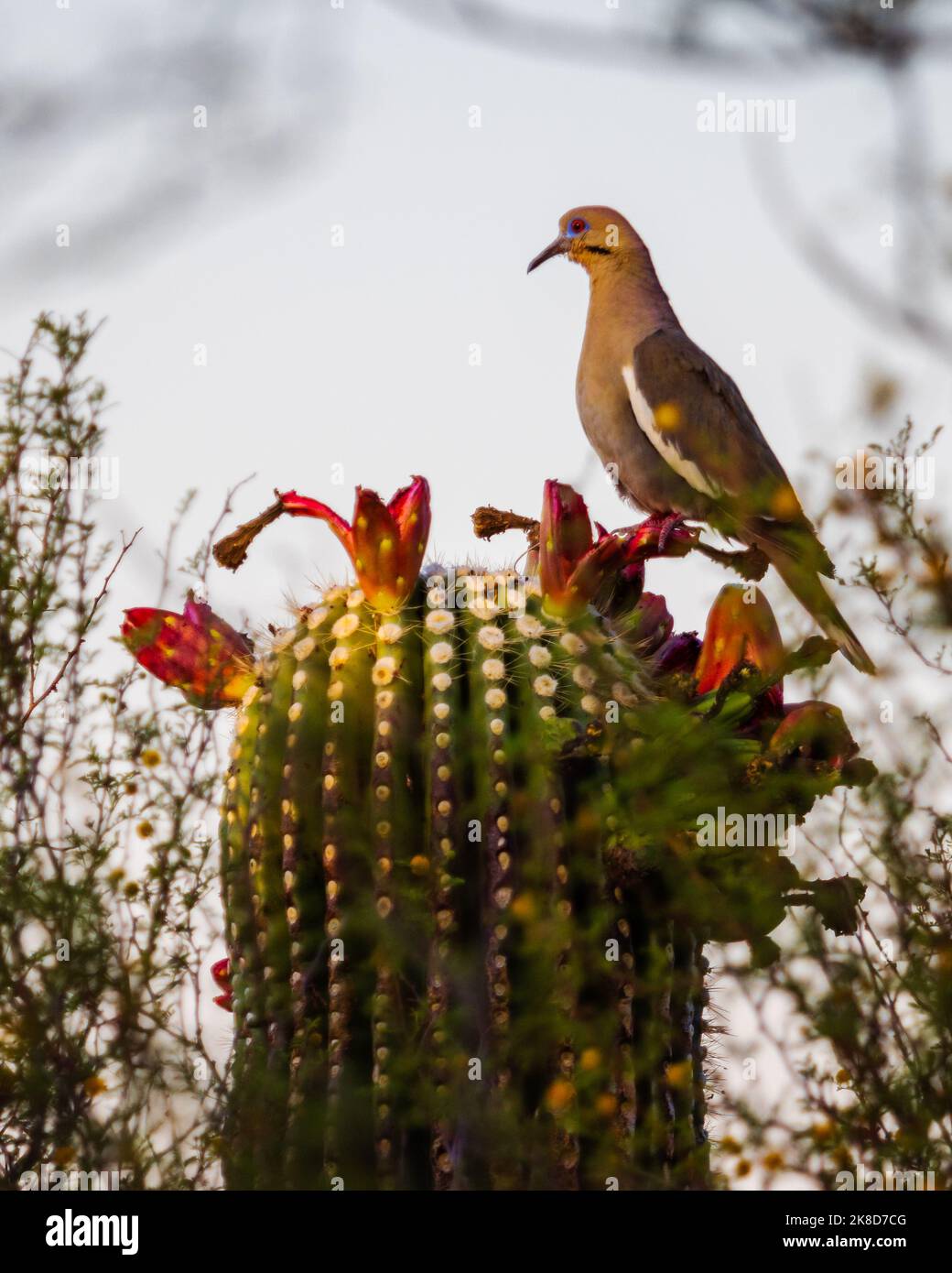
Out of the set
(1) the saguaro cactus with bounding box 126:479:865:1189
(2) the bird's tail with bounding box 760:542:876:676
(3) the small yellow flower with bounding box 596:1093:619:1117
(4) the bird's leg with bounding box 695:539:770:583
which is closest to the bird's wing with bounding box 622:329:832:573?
(2) the bird's tail with bounding box 760:542:876:676

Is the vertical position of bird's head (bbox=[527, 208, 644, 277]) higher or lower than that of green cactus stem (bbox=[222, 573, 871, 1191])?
higher

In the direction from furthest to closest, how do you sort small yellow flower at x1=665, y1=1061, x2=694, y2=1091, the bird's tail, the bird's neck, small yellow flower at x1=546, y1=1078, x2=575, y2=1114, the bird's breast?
the bird's neck, the bird's breast, the bird's tail, small yellow flower at x1=665, y1=1061, x2=694, y2=1091, small yellow flower at x1=546, y1=1078, x2=575, y2=1114

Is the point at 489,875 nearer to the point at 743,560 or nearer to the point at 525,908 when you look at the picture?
the point at 525,908

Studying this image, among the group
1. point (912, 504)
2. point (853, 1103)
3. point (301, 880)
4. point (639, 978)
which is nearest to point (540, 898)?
point (639, 978)

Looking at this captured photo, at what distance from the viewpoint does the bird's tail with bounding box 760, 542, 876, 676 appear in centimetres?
275

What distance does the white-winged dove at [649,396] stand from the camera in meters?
4.87

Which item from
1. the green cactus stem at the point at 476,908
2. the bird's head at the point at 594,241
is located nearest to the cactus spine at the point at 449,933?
the green cactus stem at the point at 476,908

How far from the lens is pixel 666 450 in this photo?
4883 mm

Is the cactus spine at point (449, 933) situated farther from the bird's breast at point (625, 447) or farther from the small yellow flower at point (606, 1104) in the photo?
the bird's breast at point (625, 447)

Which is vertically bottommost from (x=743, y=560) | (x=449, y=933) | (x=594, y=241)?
(x=449, y=933)

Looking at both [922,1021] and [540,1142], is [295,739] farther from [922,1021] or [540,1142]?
[922,1021]

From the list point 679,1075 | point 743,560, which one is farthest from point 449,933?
point 743,560

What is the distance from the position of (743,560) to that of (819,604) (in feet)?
1.51

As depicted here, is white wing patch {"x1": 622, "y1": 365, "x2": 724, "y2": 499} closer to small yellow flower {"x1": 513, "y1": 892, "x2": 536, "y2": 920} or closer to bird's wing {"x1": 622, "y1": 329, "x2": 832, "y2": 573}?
bird's wing {"x1": 622, "y1": 329, "x2": 832, "y2": 573}
